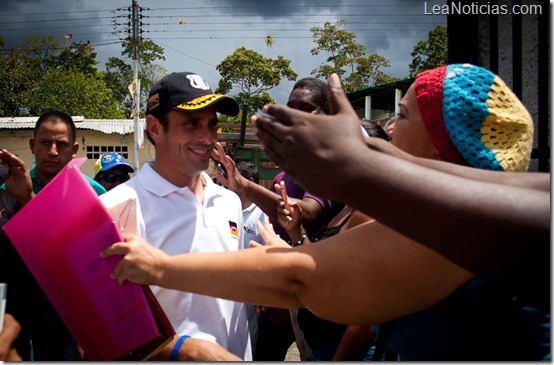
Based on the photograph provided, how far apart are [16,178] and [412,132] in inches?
89.3

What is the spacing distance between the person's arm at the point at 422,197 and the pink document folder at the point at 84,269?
2.82ft

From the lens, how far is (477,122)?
1.16m

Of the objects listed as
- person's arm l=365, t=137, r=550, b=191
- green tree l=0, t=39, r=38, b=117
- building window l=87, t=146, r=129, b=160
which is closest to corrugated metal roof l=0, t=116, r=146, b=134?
building window l=87, t=146, r=129, b=160

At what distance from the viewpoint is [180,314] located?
1959 mm

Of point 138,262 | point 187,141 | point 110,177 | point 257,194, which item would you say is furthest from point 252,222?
point 138,262

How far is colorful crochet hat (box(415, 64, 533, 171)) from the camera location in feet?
3.79

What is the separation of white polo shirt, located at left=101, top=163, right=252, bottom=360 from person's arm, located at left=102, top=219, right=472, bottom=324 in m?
0.59

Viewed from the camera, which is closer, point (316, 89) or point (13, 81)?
point (316, 89)

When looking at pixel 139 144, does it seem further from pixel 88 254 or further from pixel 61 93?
pixel 88 254

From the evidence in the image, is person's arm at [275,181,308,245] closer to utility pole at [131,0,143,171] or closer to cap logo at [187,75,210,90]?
cap logo at [187,75,210,90]

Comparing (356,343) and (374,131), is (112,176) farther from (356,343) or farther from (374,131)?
(356,343)

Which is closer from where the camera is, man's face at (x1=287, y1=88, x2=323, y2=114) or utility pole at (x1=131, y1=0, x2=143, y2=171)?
man's face at (x1=287, y1=88, x2=323, y2=114)

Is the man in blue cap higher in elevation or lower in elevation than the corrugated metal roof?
lower

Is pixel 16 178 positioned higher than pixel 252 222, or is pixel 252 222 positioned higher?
pixel 16 178
